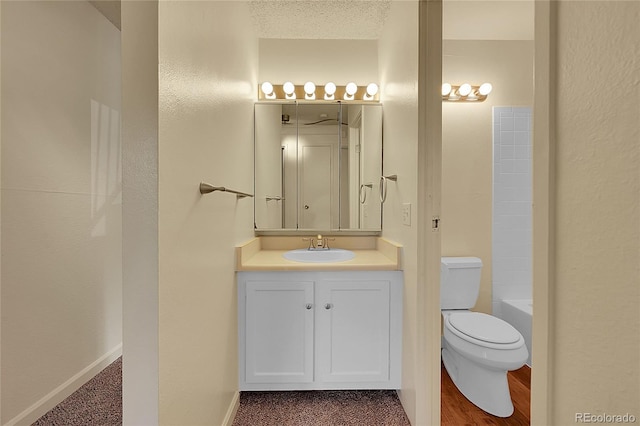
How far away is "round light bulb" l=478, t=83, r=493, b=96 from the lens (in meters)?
2.21

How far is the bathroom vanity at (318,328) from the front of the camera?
1.66m

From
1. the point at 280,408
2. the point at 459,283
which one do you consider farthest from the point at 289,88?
the point at 280,408

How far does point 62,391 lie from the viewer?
1.60m

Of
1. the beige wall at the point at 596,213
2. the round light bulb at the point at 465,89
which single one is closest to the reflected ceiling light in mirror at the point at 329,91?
the round light bulb at the point at 465,89

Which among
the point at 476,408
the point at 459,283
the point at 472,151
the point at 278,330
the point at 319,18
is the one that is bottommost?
the point at 476,408

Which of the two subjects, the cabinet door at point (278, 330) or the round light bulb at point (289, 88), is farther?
the round light bulb at point (289, 88)

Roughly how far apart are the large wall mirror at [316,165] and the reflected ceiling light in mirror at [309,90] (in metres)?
0.09

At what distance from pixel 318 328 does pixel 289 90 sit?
1746 mm

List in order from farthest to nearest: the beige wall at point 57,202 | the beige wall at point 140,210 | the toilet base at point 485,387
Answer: the toilet base at point 485,387, the beige wall at point 57,202, the beige wall at point 140,210

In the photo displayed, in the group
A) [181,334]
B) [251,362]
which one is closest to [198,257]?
[181,334]

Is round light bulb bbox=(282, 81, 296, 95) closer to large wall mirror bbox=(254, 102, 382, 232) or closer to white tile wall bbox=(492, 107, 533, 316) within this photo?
→ large wall mirror bbox=(254, 102, 382, 232)

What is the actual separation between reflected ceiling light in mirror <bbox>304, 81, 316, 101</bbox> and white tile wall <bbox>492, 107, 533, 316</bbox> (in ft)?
4.85

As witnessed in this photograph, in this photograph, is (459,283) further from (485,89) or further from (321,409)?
(485,89)

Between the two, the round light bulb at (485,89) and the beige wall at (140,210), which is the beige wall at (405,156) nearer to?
the round light bulb at (485,89)
